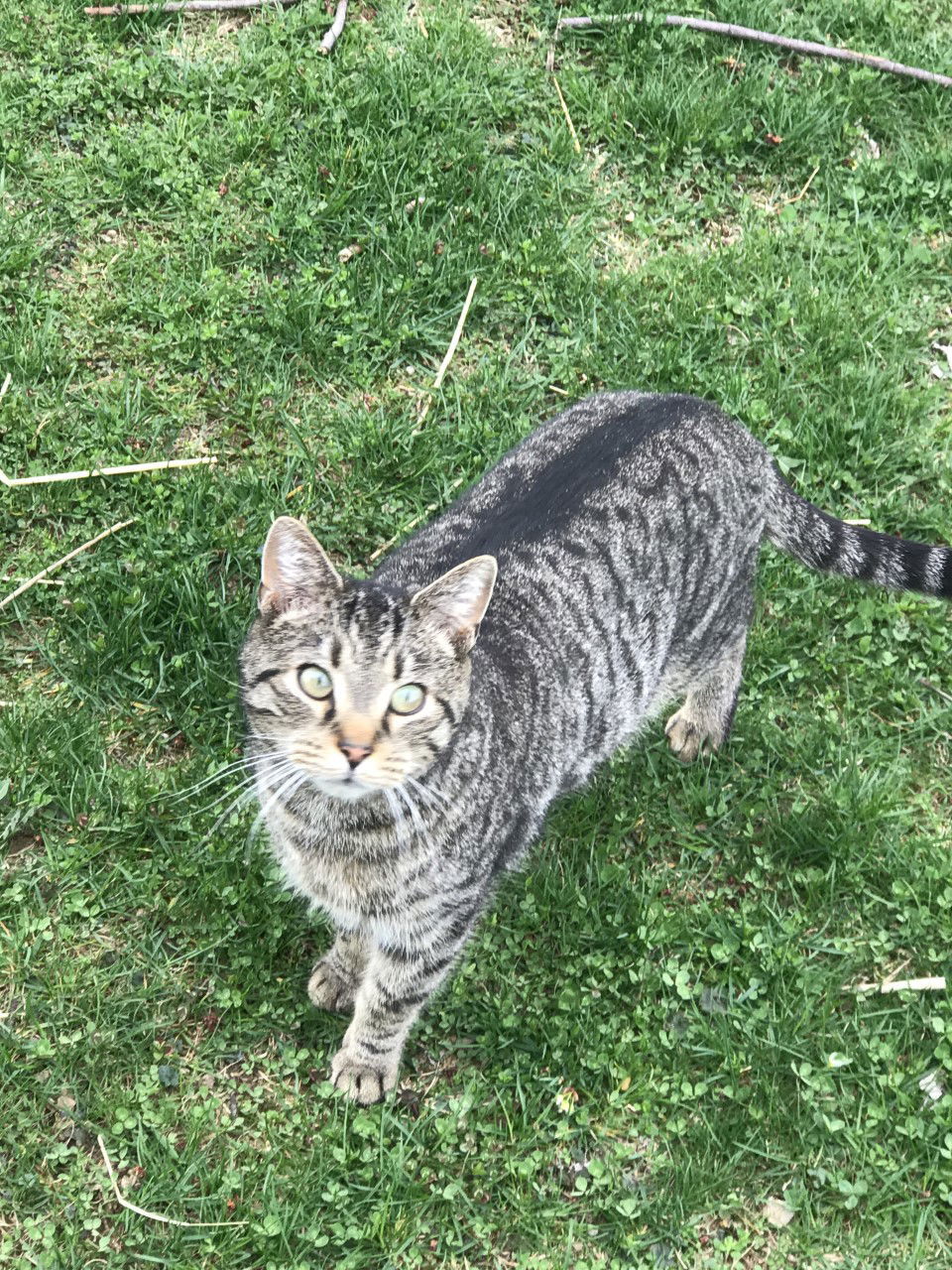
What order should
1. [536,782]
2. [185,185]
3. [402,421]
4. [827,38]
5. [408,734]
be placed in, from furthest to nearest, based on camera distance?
[827,38] → [185,185] → [402,421] → [536,782] → [408,734]

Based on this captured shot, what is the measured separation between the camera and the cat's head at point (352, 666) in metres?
2.93

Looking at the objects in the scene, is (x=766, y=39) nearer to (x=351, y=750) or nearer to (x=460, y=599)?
(x=460, y=599)

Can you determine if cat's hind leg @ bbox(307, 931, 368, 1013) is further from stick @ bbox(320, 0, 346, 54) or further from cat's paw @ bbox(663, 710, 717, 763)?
stick @ bbox(320, 0, 346, 54)

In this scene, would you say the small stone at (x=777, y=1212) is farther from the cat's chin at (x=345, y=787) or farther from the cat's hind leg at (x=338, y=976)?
the cat's chin at (x=345, y=787)

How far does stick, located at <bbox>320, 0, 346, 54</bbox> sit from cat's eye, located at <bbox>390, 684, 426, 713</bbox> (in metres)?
3.75

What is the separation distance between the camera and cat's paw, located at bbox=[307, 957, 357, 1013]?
3689 millimetres

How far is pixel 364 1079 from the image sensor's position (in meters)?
3.54

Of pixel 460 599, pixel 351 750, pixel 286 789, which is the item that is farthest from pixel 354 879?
pixel 460 599

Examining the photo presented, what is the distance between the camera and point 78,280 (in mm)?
5004

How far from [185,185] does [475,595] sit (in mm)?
3040

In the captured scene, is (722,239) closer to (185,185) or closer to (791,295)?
(791,295)

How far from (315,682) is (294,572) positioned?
270 millimetres

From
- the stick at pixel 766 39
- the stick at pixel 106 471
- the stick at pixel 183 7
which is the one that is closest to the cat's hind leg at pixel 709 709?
the stick at pixel 106 471

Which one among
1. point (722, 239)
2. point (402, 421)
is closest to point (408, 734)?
point (402, 421)
